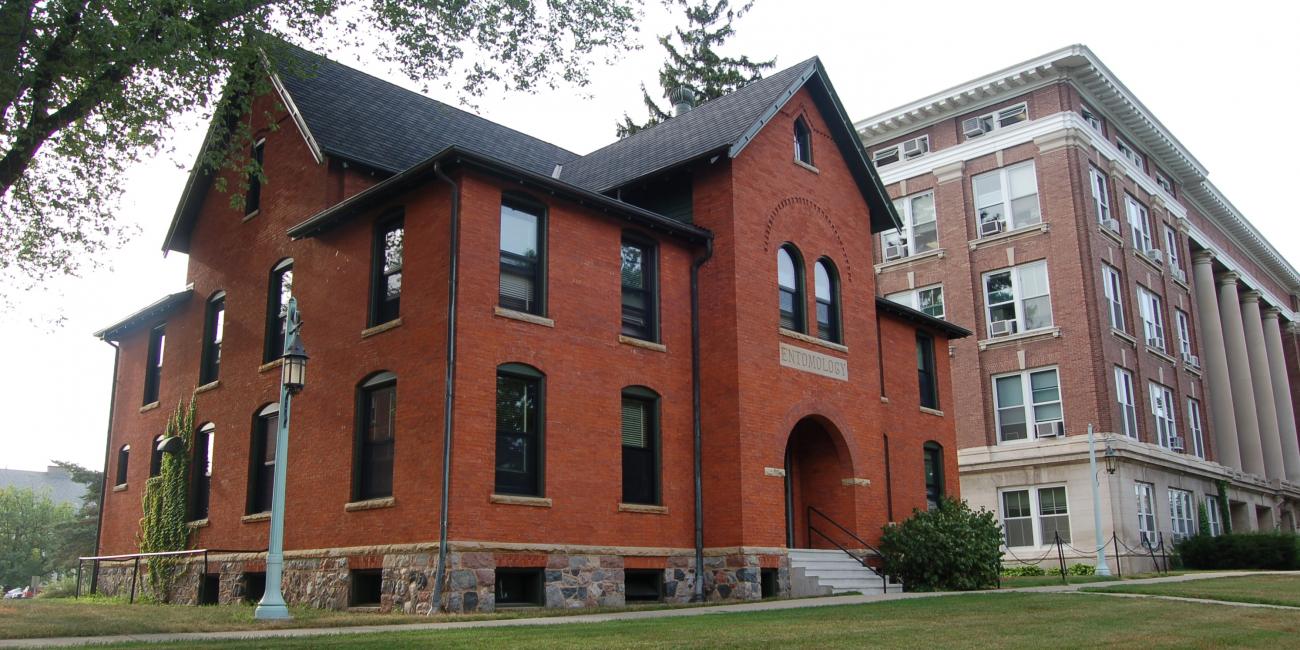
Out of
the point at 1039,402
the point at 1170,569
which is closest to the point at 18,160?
the point at 1039,402

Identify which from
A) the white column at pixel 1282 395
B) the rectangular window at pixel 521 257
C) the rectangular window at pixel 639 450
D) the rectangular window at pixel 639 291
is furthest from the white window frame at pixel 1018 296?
the white column at pixel 1282 395

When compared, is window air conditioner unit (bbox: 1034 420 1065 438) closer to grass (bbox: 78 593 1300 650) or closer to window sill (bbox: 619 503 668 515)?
grass (bbox: 78 593 1300 650)

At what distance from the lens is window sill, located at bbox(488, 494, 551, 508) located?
15633 mm

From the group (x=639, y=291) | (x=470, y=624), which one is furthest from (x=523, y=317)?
(x=470, y=624)

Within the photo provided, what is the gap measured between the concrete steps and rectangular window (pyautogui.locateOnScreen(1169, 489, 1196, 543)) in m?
22.0

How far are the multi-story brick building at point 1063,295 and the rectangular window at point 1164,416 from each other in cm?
12

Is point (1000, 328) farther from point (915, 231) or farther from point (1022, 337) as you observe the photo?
point (915, 231)

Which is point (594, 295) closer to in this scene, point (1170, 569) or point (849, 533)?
point (849, 533)

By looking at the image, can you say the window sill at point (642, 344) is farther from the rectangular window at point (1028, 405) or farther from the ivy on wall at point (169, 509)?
the rectangular window at point (1028, 405)

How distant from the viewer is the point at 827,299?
21969 millimetres

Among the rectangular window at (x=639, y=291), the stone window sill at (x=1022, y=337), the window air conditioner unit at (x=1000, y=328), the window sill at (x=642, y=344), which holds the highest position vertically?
the window air conditioner unit at (x=1000, y=328)

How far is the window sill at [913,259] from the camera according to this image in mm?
39250

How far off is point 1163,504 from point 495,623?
31.2 meters

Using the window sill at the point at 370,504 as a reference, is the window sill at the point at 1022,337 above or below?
above
